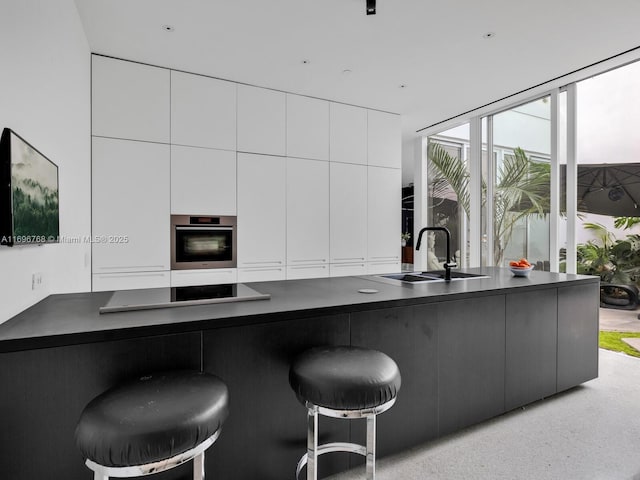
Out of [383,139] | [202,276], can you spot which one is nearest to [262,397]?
[202,276]

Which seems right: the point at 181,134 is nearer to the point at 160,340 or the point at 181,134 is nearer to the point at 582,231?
the point at 160,340

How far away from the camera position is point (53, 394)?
1066mm

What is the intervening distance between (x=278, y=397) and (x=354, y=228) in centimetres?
279

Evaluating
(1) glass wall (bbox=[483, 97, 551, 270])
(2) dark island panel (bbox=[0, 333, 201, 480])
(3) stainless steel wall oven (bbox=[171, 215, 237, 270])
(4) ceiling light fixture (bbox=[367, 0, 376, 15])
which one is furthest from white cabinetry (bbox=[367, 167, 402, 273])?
(2) dark island panel (bbox=[0, 333, 201, 480])

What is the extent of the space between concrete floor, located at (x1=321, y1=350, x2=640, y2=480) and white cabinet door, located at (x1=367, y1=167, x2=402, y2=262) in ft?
7.32

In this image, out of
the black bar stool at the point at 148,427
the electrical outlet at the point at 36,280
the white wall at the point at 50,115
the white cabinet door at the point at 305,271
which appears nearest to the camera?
the black bar stool at the point at 148,427

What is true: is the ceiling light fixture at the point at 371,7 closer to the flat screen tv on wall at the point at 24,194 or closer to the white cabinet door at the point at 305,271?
the flat screen tv on wall at the point at 24,194

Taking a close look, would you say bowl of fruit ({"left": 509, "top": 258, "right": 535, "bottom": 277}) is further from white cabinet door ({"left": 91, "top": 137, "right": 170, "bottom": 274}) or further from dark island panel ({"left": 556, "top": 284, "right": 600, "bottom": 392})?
white cabinet door ({"left": 91, "top": 137, "right": 170, "bottom": 274})

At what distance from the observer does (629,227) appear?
362 centimetres

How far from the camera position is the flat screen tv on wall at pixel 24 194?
47.2 inches

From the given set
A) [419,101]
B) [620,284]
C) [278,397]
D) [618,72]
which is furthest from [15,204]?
[620,284]

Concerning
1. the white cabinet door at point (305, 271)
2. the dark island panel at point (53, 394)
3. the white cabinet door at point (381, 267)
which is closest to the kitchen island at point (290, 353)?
the dark island panel at point (53, 394)

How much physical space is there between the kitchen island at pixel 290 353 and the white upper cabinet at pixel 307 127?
1.97m

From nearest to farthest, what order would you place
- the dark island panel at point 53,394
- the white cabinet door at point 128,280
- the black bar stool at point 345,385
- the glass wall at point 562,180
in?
1. the dark island panel at point 53,394
2. the black bar stool at point 345,385
3. the white cabinet door at point 128,280
4. the glass wall at point 562,180
